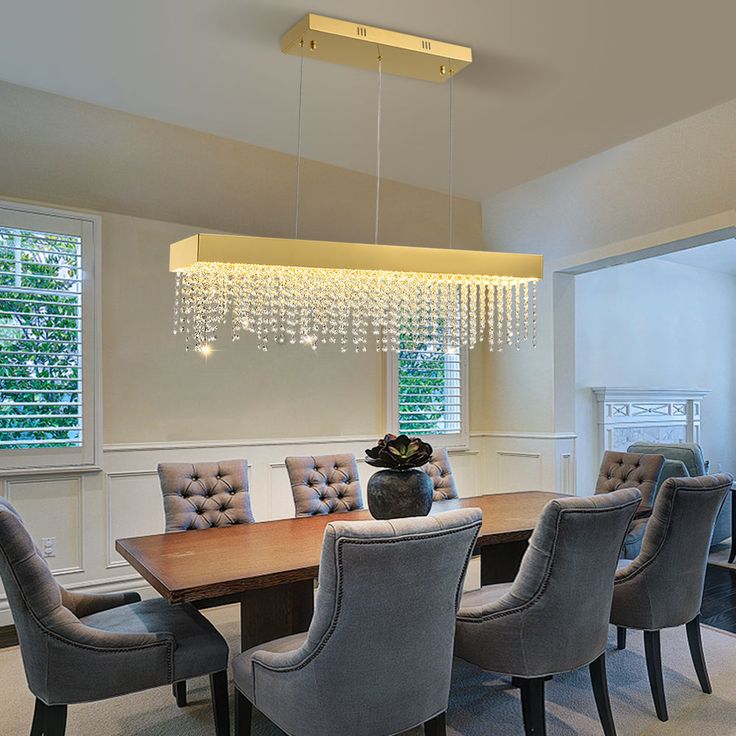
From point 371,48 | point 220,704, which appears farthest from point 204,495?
point 371,48

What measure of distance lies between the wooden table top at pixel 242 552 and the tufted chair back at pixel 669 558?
503 millimetres

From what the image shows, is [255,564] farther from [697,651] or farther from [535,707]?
[697,651]

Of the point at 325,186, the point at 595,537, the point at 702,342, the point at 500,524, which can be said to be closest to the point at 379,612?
the point at 595,537

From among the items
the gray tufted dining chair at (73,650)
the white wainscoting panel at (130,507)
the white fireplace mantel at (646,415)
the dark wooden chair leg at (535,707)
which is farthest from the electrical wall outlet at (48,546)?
the white fireplace mantel at (646,415)

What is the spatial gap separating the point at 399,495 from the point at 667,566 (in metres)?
1.14

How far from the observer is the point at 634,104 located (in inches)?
154

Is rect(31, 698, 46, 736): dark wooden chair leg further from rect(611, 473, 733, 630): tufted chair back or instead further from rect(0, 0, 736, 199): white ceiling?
rect(0, 0, 736, 199): white ceiling

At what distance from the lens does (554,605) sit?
7.90 ft

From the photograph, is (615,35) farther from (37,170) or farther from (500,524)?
(37,170)

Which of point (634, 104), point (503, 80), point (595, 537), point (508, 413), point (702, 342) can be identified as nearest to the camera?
point (595, 537)

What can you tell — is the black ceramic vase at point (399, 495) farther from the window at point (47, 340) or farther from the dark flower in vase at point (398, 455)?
the window at point (47, 340)

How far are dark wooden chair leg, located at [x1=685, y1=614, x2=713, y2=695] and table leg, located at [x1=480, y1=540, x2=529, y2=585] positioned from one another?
0.92 metres

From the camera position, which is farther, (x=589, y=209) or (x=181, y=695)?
(x=589, y=209)

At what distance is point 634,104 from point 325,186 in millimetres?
2069
